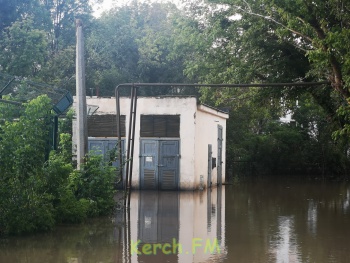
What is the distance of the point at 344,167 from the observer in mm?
38875

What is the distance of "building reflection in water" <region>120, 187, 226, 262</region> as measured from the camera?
10656 millimetres

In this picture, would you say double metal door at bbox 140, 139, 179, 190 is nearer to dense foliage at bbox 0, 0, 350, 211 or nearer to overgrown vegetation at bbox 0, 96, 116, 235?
dense foliage at bbox 0, 0, 350, 211

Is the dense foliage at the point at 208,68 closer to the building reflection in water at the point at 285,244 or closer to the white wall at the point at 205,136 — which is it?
the white wall at the point at 205,136

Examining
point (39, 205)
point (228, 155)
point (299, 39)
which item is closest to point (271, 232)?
point (39, 205)

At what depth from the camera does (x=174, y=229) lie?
1392 centimetres

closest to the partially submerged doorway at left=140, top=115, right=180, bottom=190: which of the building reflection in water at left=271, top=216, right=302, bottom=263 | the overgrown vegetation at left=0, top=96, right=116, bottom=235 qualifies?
the building reflection in water at left=271, top=216, right=302, bottom=263

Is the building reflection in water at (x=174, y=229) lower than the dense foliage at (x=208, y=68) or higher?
lower

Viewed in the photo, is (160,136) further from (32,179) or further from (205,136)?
(32,179)

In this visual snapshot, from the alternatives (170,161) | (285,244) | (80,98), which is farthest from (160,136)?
(285,244)

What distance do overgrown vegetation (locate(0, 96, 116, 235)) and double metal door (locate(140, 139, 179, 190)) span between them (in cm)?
1031

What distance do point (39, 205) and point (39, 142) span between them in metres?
1.31

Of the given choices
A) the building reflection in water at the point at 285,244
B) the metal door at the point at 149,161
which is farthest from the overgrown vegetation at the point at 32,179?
the metal door at the point at 149,161

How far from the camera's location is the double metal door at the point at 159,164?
25.0 m

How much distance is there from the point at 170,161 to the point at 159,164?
0.46m
